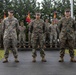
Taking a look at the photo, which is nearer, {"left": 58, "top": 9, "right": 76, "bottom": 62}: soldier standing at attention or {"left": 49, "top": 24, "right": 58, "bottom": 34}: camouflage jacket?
{"left": 58, "top": 9, "right": 76, "bottom": 62}: soldier standing at attention

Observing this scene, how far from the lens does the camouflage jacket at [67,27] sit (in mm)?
13141

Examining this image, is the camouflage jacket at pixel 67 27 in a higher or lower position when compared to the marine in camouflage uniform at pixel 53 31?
higher

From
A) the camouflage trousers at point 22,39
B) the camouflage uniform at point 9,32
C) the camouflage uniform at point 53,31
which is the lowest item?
the camouflage trousers at point 22,39

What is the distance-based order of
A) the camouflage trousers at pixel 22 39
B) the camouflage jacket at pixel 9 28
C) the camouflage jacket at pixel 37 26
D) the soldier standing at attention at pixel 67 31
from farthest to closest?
the camouflage trousers at pixel 22 39 < the camouflage jacket at pixel 37 26 < the camouflage jacket at pixel 9 28 < the soldier standing at attention at pixel 67 31

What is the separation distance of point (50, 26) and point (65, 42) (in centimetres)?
772

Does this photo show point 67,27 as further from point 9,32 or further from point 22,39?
point 22,39

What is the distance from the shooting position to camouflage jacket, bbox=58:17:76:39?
13.1 m

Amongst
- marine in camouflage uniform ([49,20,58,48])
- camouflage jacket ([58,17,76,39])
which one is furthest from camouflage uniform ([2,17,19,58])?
marine in camouflage uniform ([49,20,58,48])

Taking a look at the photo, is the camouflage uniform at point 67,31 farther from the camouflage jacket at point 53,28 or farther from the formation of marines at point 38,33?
the camouflage jacket at point 53,28

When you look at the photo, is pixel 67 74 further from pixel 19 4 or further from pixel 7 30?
pixel 19 4

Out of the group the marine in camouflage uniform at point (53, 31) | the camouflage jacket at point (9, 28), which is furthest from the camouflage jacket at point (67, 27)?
the marine in camouflage uniform at point (53, 31)

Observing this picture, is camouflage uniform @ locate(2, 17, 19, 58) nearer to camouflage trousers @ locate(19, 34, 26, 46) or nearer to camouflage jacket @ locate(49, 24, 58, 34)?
camouflage jacket @ locate(49, 24, 58, 34)

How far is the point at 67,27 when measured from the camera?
13188 mm

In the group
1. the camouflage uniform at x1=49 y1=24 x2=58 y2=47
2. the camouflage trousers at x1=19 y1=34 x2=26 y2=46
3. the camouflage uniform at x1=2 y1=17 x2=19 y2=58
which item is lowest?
the camouflage trousers at x1=19 y1=34 x2=26 y2=46
